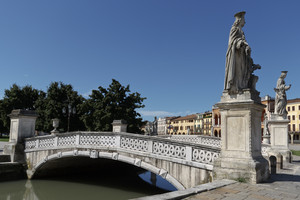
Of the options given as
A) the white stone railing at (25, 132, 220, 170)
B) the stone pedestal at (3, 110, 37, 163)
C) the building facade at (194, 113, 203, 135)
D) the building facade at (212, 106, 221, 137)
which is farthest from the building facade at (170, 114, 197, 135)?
the white stone railing at (25, 132, 220, 170)

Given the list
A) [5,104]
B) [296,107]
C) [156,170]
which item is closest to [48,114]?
[5,104]

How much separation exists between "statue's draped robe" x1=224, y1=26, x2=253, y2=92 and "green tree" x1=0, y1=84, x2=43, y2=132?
104 ft

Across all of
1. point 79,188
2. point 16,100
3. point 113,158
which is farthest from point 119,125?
point 16,100

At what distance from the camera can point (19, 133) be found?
14.3 m

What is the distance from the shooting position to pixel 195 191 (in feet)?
15.3

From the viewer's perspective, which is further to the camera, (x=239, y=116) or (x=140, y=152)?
(x=140, y=152)

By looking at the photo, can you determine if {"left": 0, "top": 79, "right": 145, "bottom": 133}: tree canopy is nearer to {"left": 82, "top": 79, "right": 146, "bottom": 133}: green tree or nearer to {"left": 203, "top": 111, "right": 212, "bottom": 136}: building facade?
{"left": 82, "top": 79, "right": 146, "bottom": 133}: green tree

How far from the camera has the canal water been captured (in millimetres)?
11250

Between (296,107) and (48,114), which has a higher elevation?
(296,107)

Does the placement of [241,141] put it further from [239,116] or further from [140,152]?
[140,152]

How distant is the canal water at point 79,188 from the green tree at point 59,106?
1239 cm

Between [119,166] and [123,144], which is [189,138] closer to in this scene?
[119,166]

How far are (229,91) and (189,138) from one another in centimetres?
1132

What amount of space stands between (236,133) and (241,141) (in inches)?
9.2
